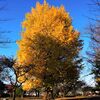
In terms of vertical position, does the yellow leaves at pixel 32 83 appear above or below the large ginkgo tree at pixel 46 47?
below

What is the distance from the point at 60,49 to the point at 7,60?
6545 millimetres

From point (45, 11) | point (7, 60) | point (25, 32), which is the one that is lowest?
point (7, 60)

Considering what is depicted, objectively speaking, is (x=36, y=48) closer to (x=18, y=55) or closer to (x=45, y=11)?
(x=18, y=55)

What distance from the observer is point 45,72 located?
116 feet

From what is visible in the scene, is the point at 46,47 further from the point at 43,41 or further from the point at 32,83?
the point at 32,83

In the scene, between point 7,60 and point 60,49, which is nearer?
point 60,49

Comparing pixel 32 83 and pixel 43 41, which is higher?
pixel 43 41

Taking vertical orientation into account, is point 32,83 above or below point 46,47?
below

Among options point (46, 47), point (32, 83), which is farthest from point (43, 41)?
point (32, 83)

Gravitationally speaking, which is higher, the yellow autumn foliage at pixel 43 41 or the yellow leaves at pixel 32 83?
the yellow autumn foliage at pixel 43 41

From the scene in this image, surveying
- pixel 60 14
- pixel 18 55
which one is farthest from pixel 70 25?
pixel 18 55

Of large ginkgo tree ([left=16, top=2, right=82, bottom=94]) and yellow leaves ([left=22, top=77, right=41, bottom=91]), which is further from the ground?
large ginkgo tree ([left=16, top=2, right=82, bottom=94])

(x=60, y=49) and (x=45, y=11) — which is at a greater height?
(x=45, y=11)

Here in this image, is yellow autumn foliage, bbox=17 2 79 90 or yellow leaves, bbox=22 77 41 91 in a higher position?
yellow autumn foliage, bbox=17 2 79 90
